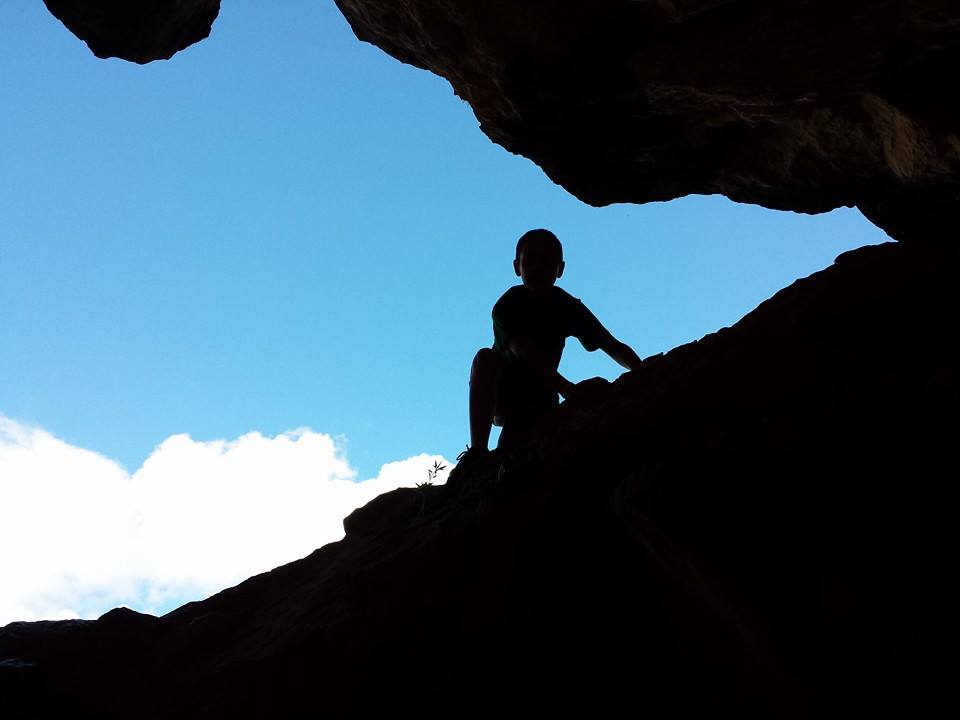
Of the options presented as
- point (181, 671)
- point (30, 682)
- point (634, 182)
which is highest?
point (634, 182)

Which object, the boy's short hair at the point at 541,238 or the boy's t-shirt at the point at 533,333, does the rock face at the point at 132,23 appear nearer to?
the boy's short hair at the point at 541,238

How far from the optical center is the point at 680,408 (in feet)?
13.7

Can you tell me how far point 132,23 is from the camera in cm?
961

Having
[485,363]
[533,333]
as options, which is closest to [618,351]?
[533,333]

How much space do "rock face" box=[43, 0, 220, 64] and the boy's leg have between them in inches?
270

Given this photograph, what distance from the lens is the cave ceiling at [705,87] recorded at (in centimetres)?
677

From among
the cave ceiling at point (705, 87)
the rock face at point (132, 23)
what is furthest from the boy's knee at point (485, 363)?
the rock face at point (132, 23)

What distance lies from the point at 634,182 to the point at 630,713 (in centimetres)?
710

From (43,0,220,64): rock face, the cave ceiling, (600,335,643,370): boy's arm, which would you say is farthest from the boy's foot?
(43,0,220,64): rock face

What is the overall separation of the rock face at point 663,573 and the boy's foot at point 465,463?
17 cm

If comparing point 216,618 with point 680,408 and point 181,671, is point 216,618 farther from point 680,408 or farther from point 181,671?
point 680,408

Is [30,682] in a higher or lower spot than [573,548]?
higher

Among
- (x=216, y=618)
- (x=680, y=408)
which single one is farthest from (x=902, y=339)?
(x=216, y=618)

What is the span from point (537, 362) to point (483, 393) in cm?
47
